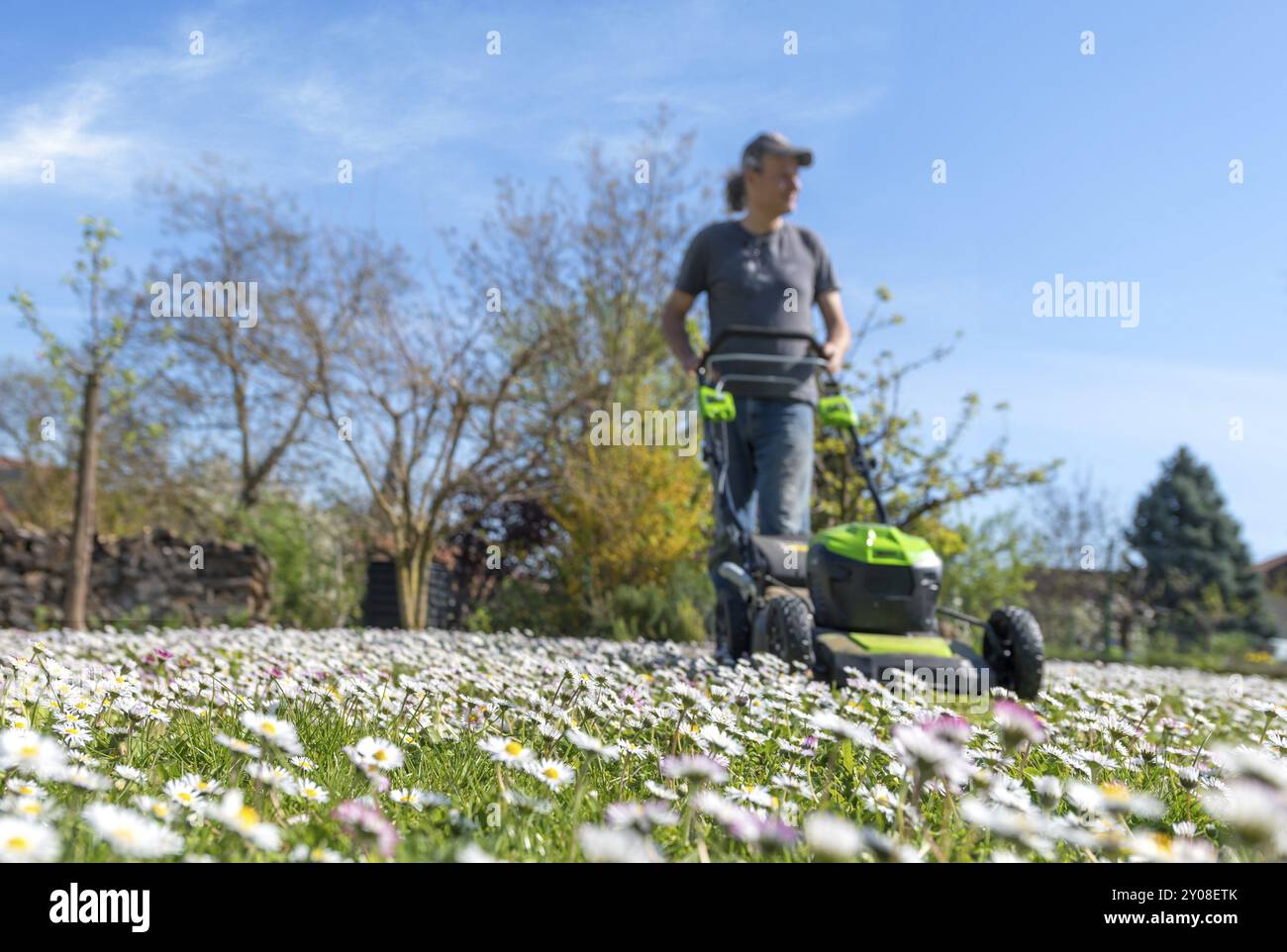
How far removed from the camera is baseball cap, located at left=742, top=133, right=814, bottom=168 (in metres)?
5.40

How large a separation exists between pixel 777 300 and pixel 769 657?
227 centimetres

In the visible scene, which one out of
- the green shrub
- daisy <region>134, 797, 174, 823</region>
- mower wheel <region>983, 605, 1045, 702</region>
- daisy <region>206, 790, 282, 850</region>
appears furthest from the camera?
the green shrub

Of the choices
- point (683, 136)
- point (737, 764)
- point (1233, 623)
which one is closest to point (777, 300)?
point (737, 764)

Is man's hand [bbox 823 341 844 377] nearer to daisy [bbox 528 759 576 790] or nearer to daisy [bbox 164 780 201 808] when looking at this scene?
daisy [bbox 528 759 576 790]

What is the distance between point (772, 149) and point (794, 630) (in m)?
2.70

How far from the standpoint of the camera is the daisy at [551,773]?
1842 millimetres

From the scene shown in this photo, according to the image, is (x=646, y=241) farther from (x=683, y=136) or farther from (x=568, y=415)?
(x=568, y=415)

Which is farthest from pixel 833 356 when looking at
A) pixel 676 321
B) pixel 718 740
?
pixel 718 740

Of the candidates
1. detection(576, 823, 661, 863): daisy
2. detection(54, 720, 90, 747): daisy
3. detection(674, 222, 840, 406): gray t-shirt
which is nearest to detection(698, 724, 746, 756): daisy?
detection(576, 823, 661, 863): daisy

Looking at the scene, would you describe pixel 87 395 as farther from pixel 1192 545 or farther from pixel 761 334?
pixel 1192 545

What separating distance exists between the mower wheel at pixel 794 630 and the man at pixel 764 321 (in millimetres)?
801

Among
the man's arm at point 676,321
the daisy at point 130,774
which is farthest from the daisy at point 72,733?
the man's arm at point 676,321

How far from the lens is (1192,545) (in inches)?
1447

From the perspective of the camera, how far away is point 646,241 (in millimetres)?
14266
